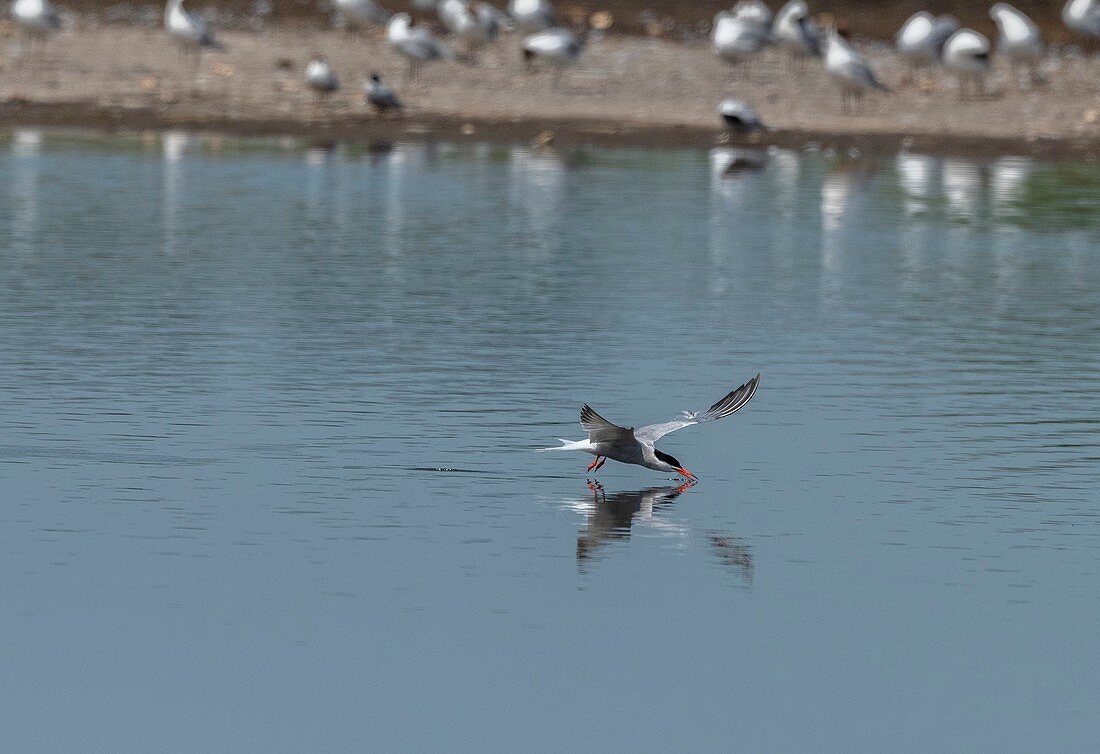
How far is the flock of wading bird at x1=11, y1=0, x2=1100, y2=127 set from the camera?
3319 centimetres

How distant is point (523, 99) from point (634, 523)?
2440cm

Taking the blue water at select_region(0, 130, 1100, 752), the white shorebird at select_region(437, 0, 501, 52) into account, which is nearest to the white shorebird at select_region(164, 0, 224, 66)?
the white shorebird at select_region(437, 0, 501, 52)

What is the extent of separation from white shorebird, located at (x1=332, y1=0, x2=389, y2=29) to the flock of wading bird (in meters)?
0.02

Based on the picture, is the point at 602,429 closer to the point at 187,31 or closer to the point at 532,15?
the point at 187,31

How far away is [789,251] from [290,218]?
5343 millimetres

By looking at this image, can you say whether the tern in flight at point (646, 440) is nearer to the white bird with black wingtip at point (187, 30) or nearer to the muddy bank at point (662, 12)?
the white bird with black wingtip at point (187, 30)

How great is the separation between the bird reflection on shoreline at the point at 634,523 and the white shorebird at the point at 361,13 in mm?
28346

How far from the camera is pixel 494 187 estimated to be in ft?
87.7

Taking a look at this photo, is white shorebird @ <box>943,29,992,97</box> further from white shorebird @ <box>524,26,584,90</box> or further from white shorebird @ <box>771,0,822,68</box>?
white shorebird @ <box>524,26,584,90</box>

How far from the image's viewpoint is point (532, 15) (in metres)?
38.4

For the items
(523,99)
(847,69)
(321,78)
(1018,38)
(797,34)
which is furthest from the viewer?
(797,34)

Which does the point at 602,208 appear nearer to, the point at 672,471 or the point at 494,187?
the point at 494,187

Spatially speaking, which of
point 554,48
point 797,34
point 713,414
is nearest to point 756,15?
point 797,34

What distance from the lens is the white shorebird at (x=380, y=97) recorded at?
33094mm
